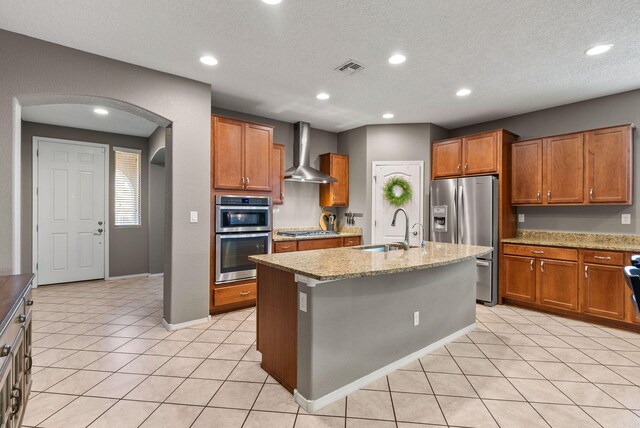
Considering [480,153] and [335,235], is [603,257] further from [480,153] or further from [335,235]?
[335,235]

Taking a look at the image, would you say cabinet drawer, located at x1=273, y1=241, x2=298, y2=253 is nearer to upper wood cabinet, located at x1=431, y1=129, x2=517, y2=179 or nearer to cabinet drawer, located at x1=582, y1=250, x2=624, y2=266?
upper wood cabinet, located at x1=431, y1=129, x2=517, y2=179

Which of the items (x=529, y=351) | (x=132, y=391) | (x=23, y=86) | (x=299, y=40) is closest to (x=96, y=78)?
(x=23, y=86)

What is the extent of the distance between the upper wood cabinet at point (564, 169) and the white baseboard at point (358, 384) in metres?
2.60

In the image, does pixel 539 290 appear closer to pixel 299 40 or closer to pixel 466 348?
pixel 466 348

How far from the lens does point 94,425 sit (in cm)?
188

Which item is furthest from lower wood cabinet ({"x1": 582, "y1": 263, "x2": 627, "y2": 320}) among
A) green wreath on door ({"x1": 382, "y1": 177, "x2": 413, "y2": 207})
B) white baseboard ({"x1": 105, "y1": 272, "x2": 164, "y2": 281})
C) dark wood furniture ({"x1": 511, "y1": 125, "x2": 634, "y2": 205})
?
white baseboard ({"x1": 105, "y1": 272, "x2": 164, "y2": 281})

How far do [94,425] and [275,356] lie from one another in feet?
3.76

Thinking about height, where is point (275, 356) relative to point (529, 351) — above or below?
above

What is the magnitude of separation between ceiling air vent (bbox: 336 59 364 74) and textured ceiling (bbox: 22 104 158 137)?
3.23m

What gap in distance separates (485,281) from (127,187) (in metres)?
6.33

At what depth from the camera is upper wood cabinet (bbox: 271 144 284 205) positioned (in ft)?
15.4

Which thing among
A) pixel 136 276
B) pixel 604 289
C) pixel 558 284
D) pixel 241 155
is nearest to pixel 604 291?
pixel 604 289

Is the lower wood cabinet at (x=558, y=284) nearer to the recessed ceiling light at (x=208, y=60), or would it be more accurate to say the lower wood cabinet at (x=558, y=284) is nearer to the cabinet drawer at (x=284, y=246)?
the cabinet drawer at (x=284, y=246)

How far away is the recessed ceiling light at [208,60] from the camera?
9.85 feet
